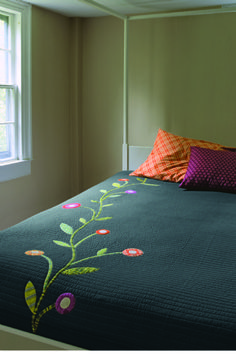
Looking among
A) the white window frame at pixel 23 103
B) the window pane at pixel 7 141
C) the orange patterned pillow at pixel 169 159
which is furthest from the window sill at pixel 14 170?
the orange patterned pillow at pixel 169 159

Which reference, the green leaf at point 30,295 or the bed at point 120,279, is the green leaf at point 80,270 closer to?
the bed at point 120,279

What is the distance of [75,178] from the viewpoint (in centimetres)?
463

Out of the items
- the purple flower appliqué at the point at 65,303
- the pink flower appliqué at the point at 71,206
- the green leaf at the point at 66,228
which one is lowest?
the purple flower appliqué at the point at 65,303

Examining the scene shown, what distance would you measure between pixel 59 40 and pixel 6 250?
3007 millimetres

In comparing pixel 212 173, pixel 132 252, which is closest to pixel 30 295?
pixel 132 252

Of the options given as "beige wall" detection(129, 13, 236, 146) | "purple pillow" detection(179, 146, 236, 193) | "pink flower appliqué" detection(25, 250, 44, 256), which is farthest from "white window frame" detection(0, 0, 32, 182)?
"pink flower appliqué" detection(25, 250, 44, 256)

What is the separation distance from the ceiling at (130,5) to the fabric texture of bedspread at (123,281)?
2150mm

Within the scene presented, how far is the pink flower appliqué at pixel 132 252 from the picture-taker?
174 cm

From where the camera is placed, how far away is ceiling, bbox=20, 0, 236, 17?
3.54 m

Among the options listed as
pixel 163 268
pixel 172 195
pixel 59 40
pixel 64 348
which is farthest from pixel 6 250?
pixel 59 40

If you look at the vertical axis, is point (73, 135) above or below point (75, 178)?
above

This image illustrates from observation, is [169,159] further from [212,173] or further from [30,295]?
[30,295]

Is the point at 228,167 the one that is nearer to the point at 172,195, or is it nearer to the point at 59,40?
the point at 172,195

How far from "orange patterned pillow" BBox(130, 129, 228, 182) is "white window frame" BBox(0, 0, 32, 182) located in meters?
1.08
